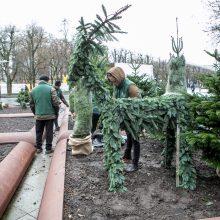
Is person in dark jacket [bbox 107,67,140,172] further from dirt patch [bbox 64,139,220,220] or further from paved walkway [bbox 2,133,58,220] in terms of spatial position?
paved walkway [bbox 2,133,58,220]

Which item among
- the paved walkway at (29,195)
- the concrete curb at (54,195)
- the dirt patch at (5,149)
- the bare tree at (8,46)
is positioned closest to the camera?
the concrete curb at (54,195)

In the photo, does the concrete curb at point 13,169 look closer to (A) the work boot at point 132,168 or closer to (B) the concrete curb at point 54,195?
(B) the concrete curb at point 54,195

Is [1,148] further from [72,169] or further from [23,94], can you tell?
[23,94]

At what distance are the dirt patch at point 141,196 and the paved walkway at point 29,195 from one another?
0.61 meters

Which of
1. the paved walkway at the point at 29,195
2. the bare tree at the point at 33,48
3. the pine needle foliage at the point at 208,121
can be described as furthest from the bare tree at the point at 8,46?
the pine needle foliage at the point at 208,121

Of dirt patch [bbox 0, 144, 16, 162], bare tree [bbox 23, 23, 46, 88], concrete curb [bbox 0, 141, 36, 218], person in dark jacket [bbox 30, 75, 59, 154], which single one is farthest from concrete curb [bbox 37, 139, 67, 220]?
bare tree [bbox 23, 23, 46, 88]

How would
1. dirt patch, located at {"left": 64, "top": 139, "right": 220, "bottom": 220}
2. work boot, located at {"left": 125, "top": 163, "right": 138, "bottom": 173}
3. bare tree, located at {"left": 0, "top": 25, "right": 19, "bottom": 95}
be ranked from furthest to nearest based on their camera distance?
bare tree, located at {"left": 0, "top": 25, "right": 19, "bottom": 95} → work boot, located at {"left": 125, "top": 163, "right": 138, "bottom": 173} → dirt patch, located at {"left": 64, "top": 139, "right": 220, "bottom": 220}

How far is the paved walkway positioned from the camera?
4914 mm

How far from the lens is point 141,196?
4.78 m

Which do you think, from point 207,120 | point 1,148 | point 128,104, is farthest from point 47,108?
point 207,120

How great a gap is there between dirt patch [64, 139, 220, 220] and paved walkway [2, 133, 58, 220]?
1.99 ft

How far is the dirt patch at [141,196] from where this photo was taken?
4.28 m

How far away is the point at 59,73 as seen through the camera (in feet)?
156

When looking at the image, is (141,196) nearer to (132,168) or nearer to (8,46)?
(132,168)
